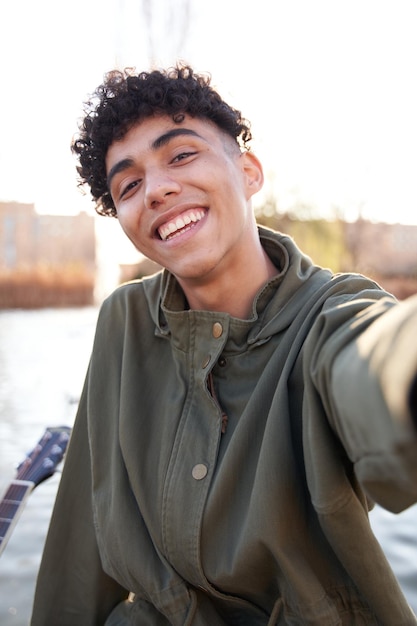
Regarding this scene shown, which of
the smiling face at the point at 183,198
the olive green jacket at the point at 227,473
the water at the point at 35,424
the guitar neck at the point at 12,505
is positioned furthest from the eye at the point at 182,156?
the water at the point at 35,424

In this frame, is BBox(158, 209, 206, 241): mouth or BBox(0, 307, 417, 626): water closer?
BBox(158, 209, 206, 241): mouth

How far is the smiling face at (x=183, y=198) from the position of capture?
59.4 inches

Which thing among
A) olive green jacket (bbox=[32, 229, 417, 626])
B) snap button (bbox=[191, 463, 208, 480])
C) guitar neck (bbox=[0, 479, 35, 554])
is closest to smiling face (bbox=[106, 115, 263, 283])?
olive green jacket (bbox=[32, 229, 417, 626])

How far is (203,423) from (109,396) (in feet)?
1.15

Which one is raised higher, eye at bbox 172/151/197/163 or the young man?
eye at bbox 172/151/197/163

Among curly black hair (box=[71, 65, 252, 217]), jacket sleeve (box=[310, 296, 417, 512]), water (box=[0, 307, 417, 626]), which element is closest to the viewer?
jacket sleeve (box=[310, 296, 417, 512])

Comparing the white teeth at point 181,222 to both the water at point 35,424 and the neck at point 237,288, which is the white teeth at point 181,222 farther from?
the water at point 35,424

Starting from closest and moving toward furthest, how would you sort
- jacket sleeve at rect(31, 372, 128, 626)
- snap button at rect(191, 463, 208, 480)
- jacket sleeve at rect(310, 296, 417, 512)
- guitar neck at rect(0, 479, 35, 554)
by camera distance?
jacket sleeve at rect(310, 296, 417, 512)
snap button at rect(191, 463, 208, 480)
jacket sleeve at rect(31, 372, 128, 626)
guitar neck at rect(0, 479, 35, 554)

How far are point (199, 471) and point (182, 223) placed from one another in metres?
0.55

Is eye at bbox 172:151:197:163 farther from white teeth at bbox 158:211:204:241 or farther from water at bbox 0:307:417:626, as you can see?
water at bbox 0:307:417:626

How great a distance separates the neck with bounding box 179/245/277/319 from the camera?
→ 1.55 meters

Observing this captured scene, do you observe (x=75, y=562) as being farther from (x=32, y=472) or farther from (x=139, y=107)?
(x=139, y=107)

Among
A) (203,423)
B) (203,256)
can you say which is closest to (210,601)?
(203,423)

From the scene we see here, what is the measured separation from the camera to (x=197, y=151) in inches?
61.5
